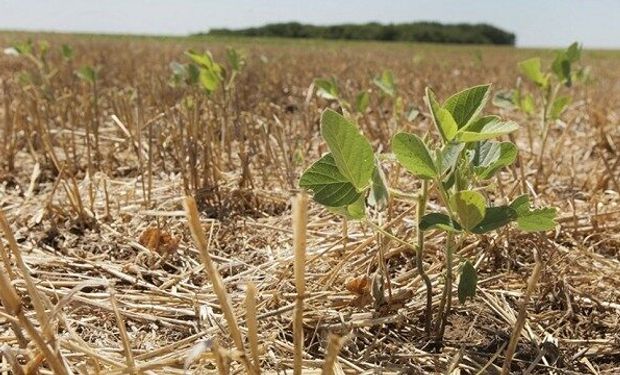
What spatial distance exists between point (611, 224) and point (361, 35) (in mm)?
29035

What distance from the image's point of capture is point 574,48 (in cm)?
176

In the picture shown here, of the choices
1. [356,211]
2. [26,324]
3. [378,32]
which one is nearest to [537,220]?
[356,211]

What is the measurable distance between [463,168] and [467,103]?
88 mm

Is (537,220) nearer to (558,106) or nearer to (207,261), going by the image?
(207,261)

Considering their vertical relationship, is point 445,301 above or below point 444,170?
below

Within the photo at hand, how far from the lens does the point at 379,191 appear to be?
836 mm

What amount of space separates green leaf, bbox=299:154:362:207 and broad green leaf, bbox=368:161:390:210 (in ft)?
0.07

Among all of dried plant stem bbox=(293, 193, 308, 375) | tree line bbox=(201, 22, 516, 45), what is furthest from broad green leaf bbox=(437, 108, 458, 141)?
tree line bbox=(201, 22, 516, 45)

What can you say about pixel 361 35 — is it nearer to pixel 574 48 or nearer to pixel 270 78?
pixel 270 78

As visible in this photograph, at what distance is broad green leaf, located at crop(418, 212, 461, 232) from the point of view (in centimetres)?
80

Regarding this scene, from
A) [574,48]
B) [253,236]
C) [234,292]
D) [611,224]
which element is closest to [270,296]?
[234,292]

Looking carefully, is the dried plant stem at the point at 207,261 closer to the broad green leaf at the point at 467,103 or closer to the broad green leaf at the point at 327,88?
the broad green leaf at the point at 467,103

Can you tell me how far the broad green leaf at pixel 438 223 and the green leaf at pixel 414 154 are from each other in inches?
2.1

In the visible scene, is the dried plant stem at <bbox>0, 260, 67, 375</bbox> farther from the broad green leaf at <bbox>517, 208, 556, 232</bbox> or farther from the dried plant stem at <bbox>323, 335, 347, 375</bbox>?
the broad green leaf at <bbox>517, 208, 556, 232</bbox>
